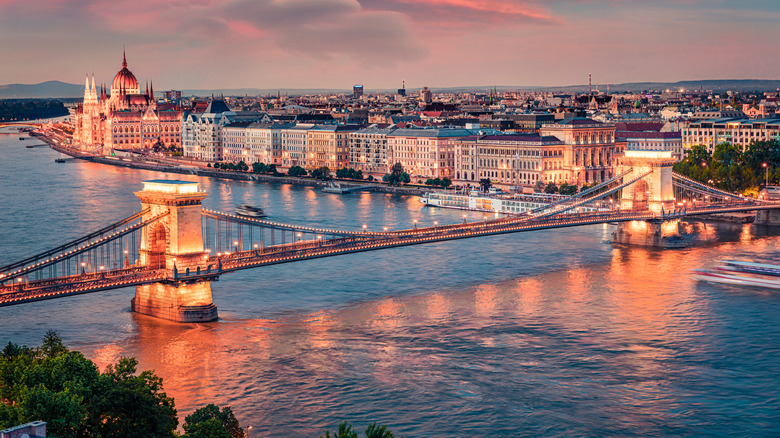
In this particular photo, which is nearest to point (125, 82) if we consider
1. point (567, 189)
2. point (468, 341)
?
point (567, 189)

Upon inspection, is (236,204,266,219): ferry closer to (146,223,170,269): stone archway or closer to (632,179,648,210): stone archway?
(632,179,648,210): stone archway

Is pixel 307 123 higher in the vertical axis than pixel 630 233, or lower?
higher

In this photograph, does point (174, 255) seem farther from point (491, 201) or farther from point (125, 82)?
point (125, 82)

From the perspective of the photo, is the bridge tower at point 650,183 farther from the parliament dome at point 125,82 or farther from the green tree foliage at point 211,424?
the parliament dome at point 125,82

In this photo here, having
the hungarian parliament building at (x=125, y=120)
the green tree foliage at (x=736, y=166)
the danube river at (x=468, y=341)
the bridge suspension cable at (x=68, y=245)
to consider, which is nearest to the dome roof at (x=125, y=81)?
the hungarian parliament building at (x=125, y=120)

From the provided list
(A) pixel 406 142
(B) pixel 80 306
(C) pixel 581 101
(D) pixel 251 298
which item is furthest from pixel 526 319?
(C) pixel 581 101

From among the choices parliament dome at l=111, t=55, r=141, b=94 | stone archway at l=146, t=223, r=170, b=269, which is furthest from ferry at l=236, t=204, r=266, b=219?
parliament dome at l=111, t=55, r=141, b=94

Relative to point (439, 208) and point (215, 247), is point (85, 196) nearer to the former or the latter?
point (439, 208)
